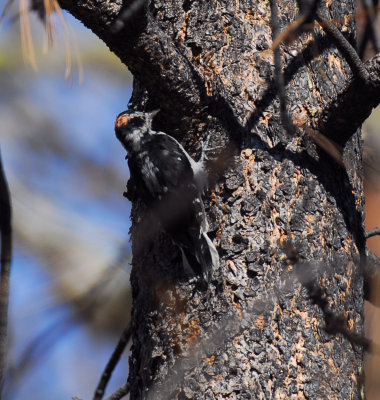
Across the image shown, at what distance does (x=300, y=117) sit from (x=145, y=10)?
0.88 m

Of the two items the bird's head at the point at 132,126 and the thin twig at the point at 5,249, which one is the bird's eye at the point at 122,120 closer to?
the bird's head at the point at 132,126

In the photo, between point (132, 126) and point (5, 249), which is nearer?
point (5, 249)

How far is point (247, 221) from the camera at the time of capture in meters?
2.94

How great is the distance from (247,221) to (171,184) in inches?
57.3

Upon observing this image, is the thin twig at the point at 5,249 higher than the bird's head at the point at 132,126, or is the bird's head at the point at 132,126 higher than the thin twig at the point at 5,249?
the bird's head at the point at 132,126

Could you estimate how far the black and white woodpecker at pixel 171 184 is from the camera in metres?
3.10

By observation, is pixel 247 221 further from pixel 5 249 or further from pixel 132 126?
pixel 132 126

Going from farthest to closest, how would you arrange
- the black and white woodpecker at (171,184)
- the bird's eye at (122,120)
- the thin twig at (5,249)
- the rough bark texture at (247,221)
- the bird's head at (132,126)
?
1. the bird's eye at (122,120)
2. the bird's head at (132,126)
3. the black and white woodpecker at (171,184)
4. the rough bark texture at (247,221)
5. the thin twig at (5,249)

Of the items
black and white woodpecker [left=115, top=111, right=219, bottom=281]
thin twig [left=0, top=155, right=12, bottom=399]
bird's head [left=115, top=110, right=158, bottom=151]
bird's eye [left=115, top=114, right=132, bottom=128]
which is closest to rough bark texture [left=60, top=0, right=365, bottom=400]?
black and white woodpecker [left=115, top=111, right=219, bottom=281]

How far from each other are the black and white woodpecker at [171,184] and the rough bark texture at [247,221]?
82 millimetres

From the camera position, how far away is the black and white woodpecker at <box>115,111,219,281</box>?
310 cm

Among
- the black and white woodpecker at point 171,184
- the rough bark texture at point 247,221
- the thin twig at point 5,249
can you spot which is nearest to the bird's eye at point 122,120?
the black and white woodpecker at point 171,184

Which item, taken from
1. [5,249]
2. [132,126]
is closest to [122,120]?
[132,126]

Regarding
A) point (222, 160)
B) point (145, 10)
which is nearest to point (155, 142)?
point (222, 160)
